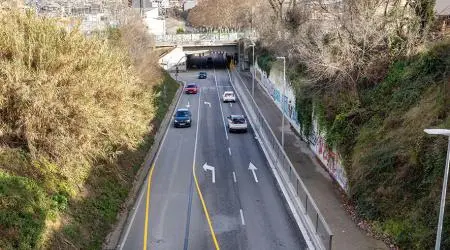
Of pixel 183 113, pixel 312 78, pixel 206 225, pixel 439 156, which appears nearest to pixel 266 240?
pixel 206 225

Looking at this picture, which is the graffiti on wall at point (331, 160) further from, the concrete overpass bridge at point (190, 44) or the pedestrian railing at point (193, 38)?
the pedestrian railing at point (193, 38)

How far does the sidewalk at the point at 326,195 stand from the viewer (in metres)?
17.4

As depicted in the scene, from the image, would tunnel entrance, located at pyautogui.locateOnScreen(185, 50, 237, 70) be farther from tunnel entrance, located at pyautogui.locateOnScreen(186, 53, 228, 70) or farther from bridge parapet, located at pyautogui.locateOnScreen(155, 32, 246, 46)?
bridge parapet, located at pyautogui.locateOnScreen(155, 32, 246, 46)

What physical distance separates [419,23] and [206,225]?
1736 centimetres

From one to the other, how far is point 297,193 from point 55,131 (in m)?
12.0

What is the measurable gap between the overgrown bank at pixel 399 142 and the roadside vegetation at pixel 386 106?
0.04 m

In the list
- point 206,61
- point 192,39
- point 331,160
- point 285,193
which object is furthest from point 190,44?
point 285,193

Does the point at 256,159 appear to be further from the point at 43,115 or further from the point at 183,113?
the point at 43,115

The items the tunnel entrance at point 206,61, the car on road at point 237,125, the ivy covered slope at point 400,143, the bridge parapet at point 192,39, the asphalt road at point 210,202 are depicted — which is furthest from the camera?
the tunnel entrance at point 206,61

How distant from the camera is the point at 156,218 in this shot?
68.0ft

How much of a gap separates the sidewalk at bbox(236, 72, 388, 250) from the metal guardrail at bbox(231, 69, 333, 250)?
0.64 metres

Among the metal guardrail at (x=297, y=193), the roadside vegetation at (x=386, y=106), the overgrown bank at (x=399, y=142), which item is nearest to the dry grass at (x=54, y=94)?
the metal guardrail at (x=297, y=193)

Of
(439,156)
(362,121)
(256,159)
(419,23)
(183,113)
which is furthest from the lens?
(183,113)

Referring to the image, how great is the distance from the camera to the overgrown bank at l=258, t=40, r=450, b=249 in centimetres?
1630
